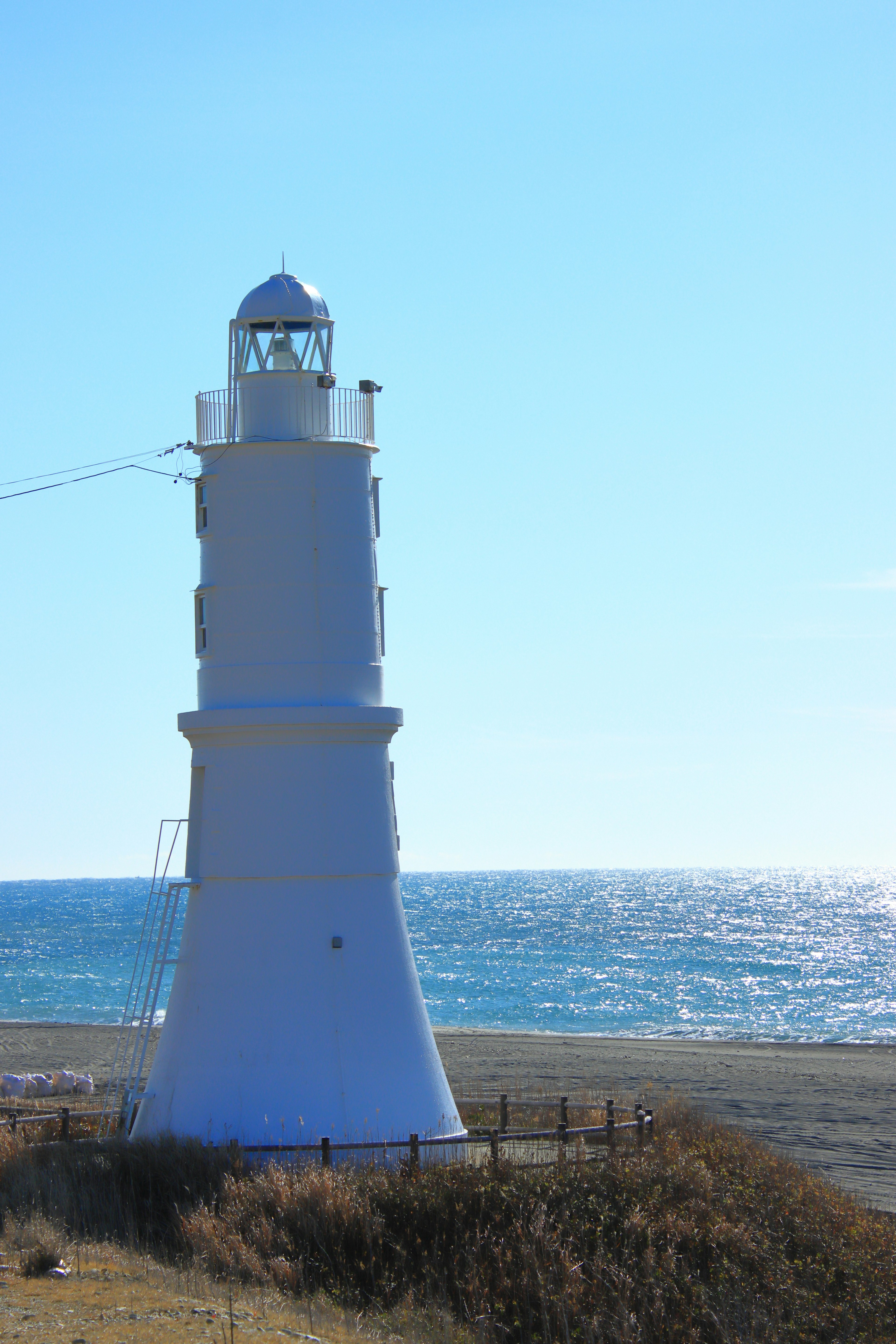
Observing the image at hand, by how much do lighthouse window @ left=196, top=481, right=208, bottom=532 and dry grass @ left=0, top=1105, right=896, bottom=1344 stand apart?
574 cm

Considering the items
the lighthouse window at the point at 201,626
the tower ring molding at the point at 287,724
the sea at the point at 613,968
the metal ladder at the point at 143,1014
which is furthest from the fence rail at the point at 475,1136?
the sea at the point at 613,968

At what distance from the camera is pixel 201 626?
13.3 meters

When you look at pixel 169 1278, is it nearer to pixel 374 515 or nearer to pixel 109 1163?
pixel 109 1163

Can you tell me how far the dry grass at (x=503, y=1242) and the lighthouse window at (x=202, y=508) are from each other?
5.74 m

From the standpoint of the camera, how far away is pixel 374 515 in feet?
44.6

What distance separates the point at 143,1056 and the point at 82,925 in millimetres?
114150

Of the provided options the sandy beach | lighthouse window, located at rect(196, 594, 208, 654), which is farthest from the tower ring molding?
the sandy beach

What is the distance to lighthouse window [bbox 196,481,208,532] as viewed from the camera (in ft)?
43.6

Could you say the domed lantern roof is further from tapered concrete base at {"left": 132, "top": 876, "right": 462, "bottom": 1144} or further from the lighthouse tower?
tapered concrete base at {"left": 132, "top": 876, "right": 462, "bottom": 1144}

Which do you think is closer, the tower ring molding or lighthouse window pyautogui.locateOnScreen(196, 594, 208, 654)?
the tower ring molding

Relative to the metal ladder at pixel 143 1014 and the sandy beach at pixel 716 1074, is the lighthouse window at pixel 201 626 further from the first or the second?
the sandy beach at pixel 716 1074

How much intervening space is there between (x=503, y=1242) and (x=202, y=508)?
7.26m

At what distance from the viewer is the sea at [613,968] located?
165 ft

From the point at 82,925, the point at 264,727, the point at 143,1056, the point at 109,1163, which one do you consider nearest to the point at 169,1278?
the point at 109,1163
